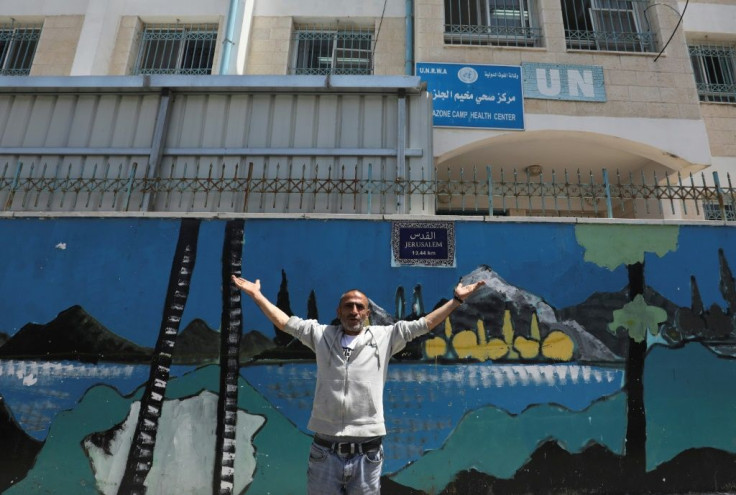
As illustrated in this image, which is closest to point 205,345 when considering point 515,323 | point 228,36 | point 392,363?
point 392,363

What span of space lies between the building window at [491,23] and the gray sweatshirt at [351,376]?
7.02m

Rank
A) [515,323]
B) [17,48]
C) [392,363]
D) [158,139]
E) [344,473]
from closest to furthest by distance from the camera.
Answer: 1. [344,473]
2. [392,363]
3. [515,323]
4. [158,139]
5. [17,48]

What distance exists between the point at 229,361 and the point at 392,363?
1480mm

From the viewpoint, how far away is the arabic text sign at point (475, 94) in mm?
7012

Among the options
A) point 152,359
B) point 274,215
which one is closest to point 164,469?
point 152,359

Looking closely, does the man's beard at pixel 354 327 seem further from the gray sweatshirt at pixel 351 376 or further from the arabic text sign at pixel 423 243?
the arabic text sign at pixel 423 243

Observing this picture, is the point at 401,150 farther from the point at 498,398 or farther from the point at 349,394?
the point at 349,394

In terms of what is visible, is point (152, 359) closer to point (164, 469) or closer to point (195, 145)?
point (164, 469)

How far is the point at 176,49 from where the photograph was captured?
8422 mm

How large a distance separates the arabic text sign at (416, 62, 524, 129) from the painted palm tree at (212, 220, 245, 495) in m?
4.40

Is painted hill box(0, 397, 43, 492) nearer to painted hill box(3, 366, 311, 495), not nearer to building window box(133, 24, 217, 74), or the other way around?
painted hill box(3, 366, 311, 495)

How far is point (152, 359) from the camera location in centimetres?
374

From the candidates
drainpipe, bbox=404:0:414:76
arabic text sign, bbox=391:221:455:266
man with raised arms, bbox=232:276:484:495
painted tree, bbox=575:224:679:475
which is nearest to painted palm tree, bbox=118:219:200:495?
man with raised arms, bbox=232:276:484:495

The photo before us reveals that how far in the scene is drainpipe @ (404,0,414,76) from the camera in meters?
7.46
